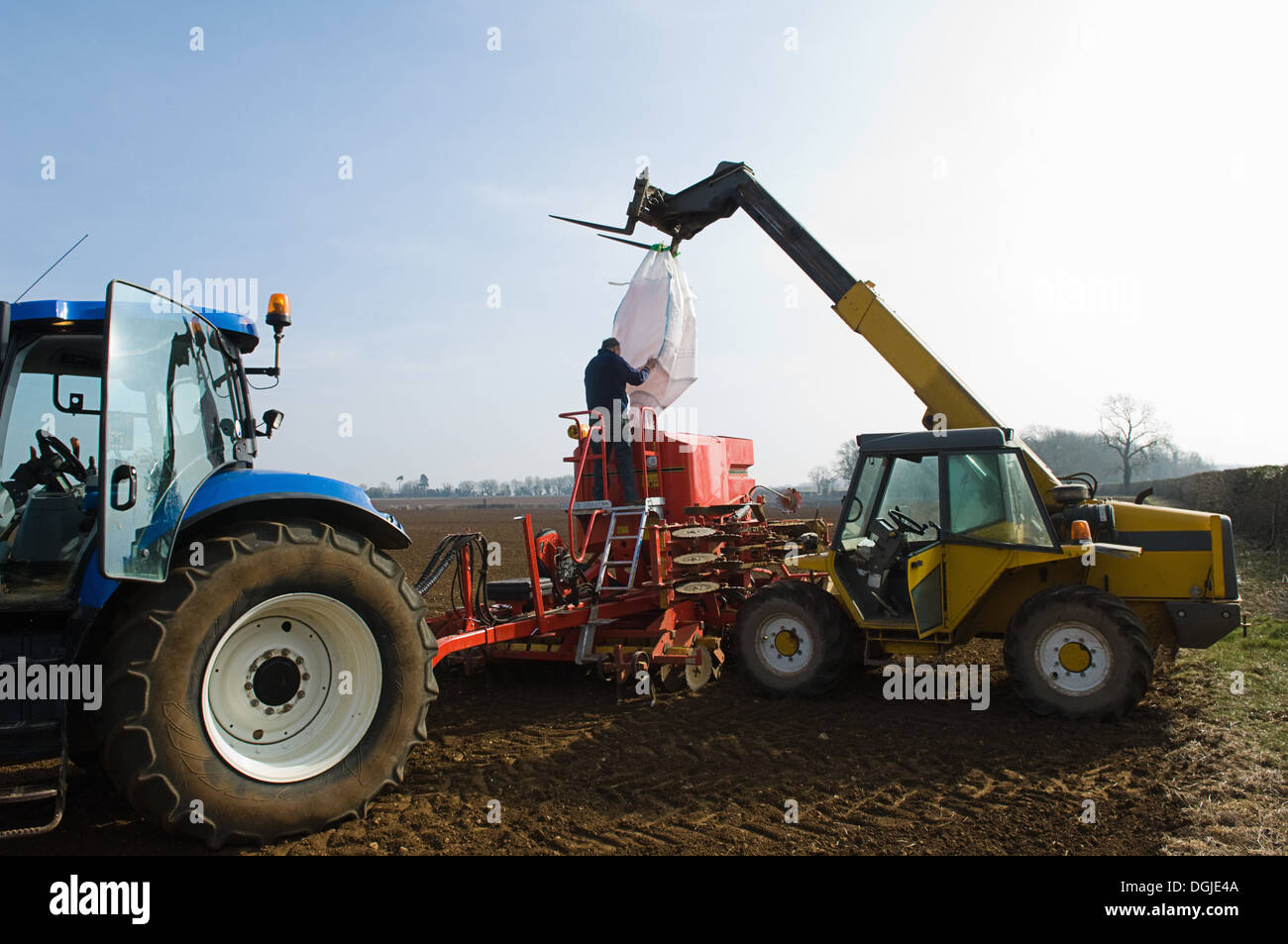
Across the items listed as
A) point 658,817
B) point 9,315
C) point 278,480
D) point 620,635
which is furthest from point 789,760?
point 9,315

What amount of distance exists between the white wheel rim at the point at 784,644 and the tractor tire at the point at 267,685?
329cm

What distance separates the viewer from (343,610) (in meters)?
4.13

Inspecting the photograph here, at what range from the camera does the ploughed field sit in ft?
13.2

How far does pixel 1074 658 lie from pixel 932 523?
140 cm

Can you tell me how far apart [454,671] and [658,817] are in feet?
12.6

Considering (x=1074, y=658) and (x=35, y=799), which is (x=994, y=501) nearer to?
(x=1074, y=658)

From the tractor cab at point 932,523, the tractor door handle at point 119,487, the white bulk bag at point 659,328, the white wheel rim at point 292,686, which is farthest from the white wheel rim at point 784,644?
the tractor door handle at point 119,487

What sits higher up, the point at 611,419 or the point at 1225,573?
the point at 611,419

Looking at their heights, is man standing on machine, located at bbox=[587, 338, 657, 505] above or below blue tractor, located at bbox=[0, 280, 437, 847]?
above

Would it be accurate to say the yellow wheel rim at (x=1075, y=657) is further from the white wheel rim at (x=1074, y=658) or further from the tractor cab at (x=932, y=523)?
the tractor cab at (x=932, y=523)

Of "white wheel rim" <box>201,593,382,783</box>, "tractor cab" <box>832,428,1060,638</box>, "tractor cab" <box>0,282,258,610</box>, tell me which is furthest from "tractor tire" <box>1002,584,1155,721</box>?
"tractor cab" <box>0,282,258,610</box>

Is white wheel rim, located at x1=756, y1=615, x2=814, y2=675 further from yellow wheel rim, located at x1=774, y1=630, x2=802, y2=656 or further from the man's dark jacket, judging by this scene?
the man's dark jacket

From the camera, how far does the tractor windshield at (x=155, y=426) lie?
3.63 meters
